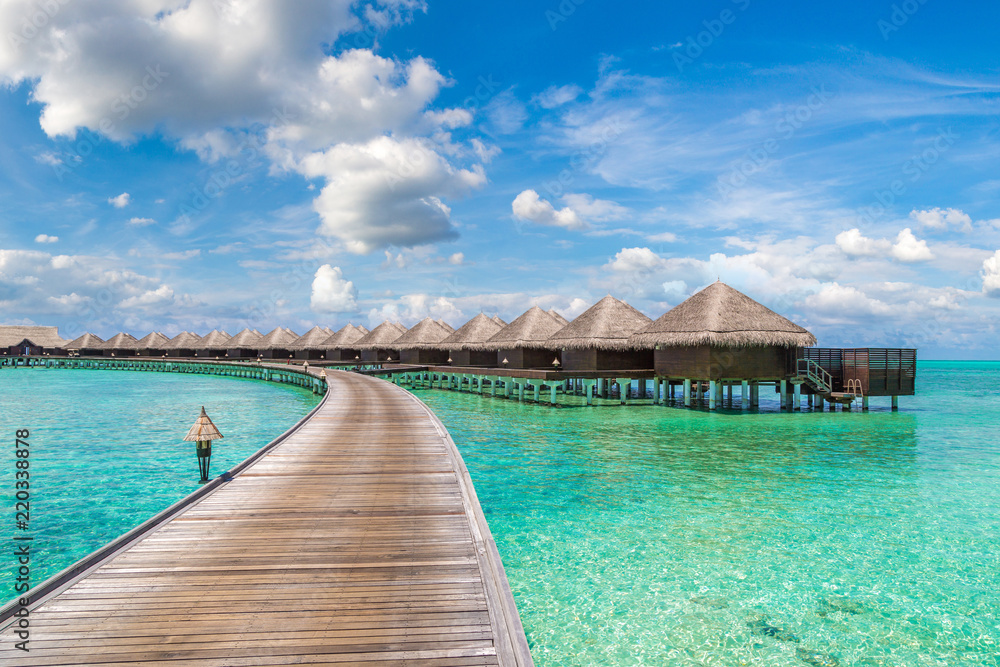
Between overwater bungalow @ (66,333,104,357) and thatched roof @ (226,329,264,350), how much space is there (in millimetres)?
29575

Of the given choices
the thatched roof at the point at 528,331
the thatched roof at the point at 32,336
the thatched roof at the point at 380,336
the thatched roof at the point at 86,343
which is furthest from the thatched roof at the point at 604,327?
the thatched roof at the point at 32,336

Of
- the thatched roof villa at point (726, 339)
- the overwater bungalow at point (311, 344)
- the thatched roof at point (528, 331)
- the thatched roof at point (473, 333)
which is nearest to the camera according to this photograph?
the thatched roof villa at point (726, 339)

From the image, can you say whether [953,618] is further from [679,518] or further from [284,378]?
[284,378]

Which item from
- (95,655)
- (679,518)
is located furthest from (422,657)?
(679,518)

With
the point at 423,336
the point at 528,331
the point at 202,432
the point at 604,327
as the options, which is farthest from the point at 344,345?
the point at 202,432

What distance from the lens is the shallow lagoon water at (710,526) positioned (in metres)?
5.79

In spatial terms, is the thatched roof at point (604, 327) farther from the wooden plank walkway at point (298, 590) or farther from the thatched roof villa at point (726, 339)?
the wooden plank walkway at point (298, 590)

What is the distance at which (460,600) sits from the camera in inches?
177

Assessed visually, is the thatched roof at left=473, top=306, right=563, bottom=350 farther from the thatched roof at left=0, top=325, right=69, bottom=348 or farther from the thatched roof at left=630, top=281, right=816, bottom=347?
the thatched roof at left=0, top=325, right=69, bottom=348

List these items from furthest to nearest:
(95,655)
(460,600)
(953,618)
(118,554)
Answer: (953,618)
(118,554)
(460,600)
(95,655)

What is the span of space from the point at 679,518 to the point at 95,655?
27.0ft

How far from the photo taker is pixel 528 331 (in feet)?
113

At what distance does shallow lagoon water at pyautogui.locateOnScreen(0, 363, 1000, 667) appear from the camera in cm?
579

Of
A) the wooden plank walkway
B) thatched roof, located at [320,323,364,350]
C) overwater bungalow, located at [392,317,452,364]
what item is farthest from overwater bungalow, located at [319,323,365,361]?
the wooden plank walkway
